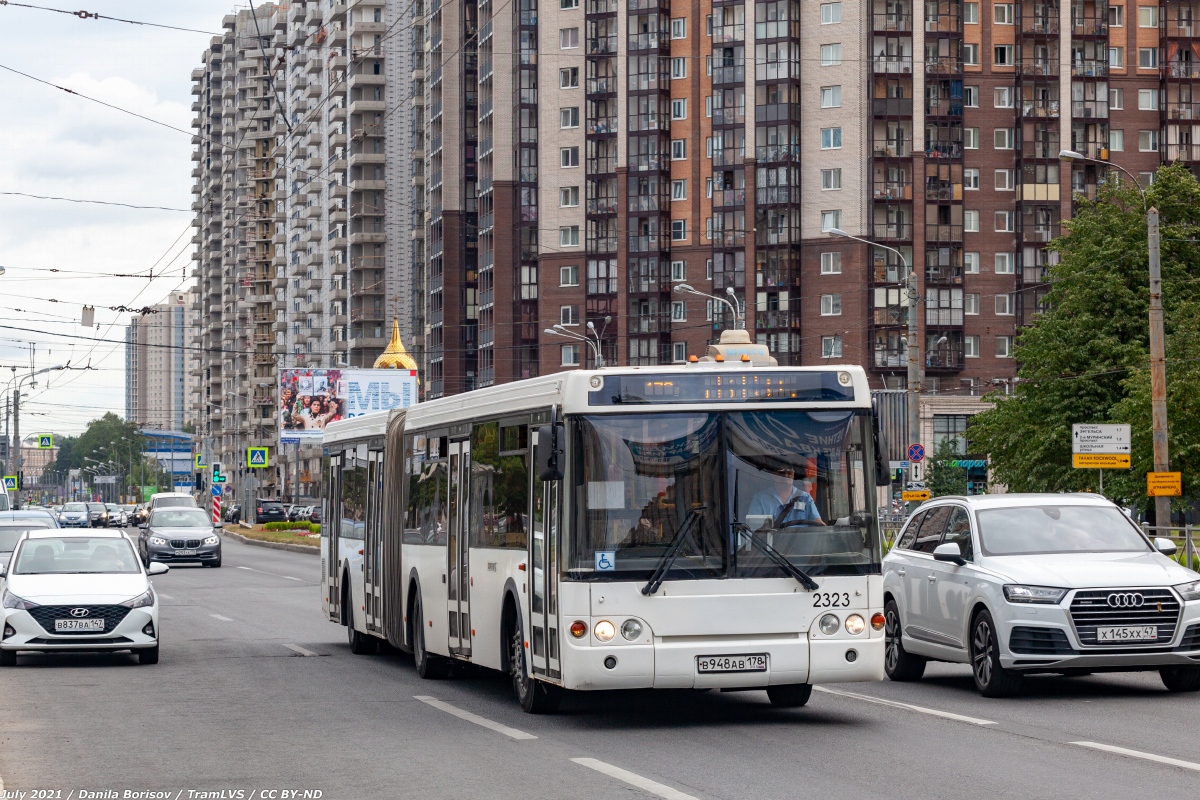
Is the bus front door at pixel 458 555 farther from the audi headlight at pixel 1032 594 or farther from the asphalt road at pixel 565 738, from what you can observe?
the audi headlight at pixel 1032 594

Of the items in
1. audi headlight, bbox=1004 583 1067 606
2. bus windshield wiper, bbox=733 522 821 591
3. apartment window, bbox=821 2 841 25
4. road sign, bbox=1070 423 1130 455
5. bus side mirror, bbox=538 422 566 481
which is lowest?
audi headlight, bbox=1004 583 1067 606

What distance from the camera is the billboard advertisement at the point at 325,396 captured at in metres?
77.6

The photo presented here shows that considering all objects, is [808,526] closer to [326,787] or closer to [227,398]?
[326,787]

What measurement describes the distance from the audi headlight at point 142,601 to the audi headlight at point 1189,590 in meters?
10.4

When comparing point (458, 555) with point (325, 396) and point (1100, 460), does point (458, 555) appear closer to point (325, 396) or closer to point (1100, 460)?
point (1100, 460)

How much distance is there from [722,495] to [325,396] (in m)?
66.6

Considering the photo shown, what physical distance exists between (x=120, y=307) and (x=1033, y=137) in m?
59.4

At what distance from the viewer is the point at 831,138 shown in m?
101

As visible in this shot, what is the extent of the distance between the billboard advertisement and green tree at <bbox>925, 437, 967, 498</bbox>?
2619 centimetres

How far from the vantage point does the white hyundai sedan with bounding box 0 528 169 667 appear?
1905 centimetres

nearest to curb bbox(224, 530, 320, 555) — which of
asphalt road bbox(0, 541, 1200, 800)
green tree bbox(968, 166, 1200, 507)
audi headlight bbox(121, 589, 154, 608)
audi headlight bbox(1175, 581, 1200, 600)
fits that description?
green tree bbox(968, 166, 1200, 507)

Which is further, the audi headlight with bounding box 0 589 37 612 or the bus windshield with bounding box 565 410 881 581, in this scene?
the audi headlight with bounding box 0 589 37 612

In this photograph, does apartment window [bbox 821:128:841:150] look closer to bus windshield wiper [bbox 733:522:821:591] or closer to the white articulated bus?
the white articulated bus

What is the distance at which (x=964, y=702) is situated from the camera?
1506 cm
